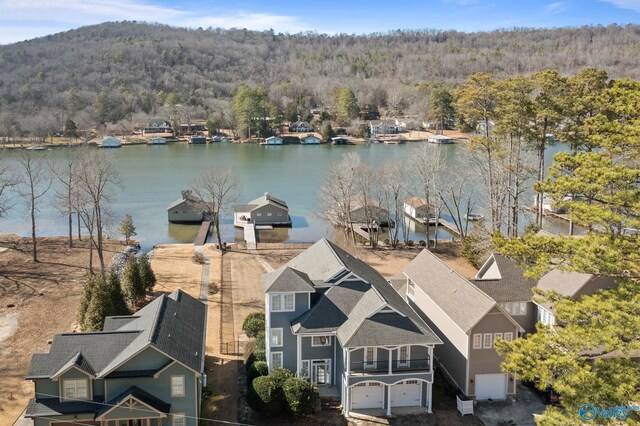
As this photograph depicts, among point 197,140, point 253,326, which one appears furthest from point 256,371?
point 197,140

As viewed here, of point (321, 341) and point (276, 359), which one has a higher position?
point (321, 341)

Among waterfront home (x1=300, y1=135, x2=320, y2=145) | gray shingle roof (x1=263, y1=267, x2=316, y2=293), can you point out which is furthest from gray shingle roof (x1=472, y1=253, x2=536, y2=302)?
waterfront home (x1=300, y1=135, x2=320, y2=145)

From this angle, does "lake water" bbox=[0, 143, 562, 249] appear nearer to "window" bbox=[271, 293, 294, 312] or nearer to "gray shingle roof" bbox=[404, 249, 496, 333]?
"gray shingle roof" bbox=[404, 249, 496, 333]

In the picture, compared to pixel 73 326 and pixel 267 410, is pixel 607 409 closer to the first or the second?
pixel 267 410

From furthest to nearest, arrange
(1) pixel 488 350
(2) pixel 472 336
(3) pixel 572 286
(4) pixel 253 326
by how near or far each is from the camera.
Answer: (4) pixel 253 326, (3) pixel 572 286, (1) pixel 488 350, (2) pixel 472 336

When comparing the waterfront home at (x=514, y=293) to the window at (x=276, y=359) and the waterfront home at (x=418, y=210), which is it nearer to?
the window at (x=276, y=359)

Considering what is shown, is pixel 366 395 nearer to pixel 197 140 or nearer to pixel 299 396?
pixel 299 396

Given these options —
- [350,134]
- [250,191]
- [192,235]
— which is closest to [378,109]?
[350,134]
